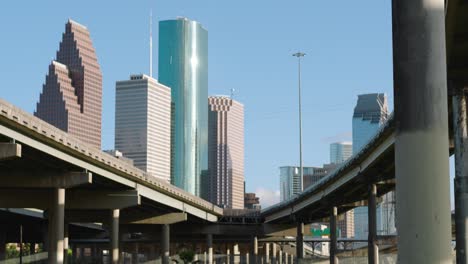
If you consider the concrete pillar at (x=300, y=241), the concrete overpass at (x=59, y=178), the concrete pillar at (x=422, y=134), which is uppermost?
the concrete overpass at (x=59, y=178)

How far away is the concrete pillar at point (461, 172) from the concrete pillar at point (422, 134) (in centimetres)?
3101

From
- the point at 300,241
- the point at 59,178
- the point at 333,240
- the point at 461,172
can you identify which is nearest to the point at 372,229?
the point at 333,240

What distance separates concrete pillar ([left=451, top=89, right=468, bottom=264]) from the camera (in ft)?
129

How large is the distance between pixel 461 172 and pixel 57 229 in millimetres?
38825

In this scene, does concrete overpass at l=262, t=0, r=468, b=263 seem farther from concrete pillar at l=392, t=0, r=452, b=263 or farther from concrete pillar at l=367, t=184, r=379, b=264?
concrete pillar at l=367, t=184, r=379, b=264

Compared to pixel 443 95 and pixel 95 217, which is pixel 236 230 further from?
pixel 443 95

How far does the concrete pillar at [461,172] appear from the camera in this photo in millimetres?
39250

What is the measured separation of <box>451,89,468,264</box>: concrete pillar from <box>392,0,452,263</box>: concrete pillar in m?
31.0

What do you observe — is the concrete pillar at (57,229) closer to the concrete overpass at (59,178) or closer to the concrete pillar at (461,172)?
the concrete overpass at (59,178)

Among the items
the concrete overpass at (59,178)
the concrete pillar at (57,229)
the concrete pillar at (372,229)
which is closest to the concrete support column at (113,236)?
the concrete overpass at (59,178)

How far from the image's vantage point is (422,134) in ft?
30.2

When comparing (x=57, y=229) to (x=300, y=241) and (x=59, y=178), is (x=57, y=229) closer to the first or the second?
(x=59, y=178)

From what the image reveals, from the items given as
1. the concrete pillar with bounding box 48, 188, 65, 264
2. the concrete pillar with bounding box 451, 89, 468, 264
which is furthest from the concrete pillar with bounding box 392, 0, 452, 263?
the concrete pillar with bounding box 48, 188, 65, 264

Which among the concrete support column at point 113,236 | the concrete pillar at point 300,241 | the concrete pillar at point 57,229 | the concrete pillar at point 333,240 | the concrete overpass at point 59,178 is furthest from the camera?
the concrete pillar at point 300,241
